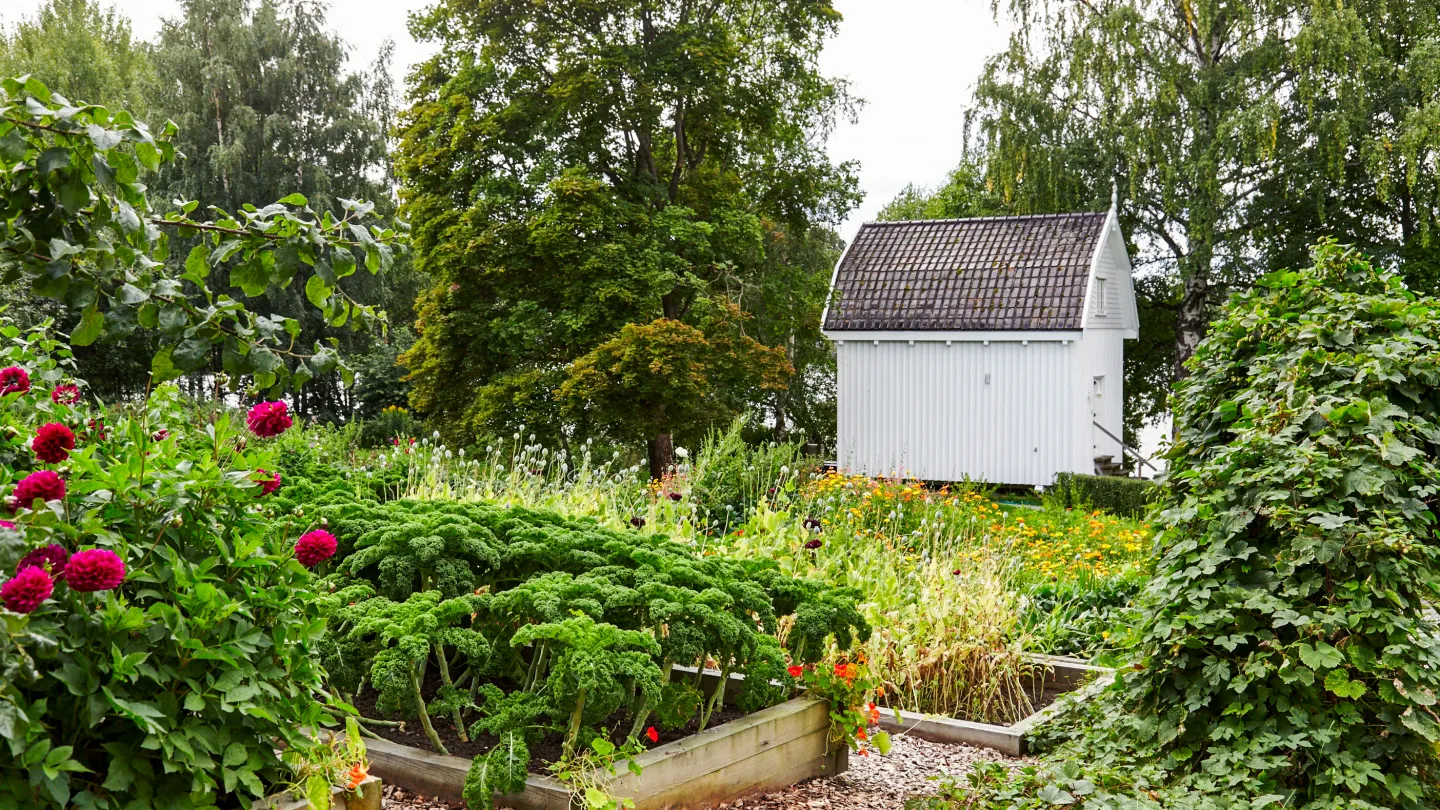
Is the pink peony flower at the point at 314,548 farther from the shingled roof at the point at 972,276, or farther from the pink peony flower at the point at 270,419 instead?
the shingled roof at the point at 972,276

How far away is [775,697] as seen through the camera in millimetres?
4328

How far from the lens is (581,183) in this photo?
49.1 ft

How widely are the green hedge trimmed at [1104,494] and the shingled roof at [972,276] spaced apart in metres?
2.43

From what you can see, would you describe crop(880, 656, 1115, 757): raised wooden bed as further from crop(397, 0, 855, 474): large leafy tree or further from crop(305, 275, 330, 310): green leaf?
crop(397, 0, 855, 474): large leafy tree

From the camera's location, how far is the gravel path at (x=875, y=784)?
394 cm

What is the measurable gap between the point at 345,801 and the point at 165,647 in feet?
2.54

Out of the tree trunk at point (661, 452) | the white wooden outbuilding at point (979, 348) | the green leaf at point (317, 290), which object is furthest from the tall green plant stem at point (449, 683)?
the white wooden outbuilding at point (979, 348)

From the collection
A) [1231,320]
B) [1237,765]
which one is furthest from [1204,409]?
[1237,765]

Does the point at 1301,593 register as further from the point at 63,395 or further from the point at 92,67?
the point at 92,67

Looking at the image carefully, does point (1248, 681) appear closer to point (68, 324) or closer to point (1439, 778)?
point (1439, 778)

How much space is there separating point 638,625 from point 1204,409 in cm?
246

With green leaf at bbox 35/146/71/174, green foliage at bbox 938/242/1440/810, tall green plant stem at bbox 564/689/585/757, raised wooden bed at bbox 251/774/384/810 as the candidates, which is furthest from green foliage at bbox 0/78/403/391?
green foliage at bbox 938/242/1440/810

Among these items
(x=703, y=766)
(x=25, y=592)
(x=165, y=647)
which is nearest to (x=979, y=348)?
(x=703, y=766)

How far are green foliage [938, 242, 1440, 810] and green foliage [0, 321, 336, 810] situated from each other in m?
2.38
